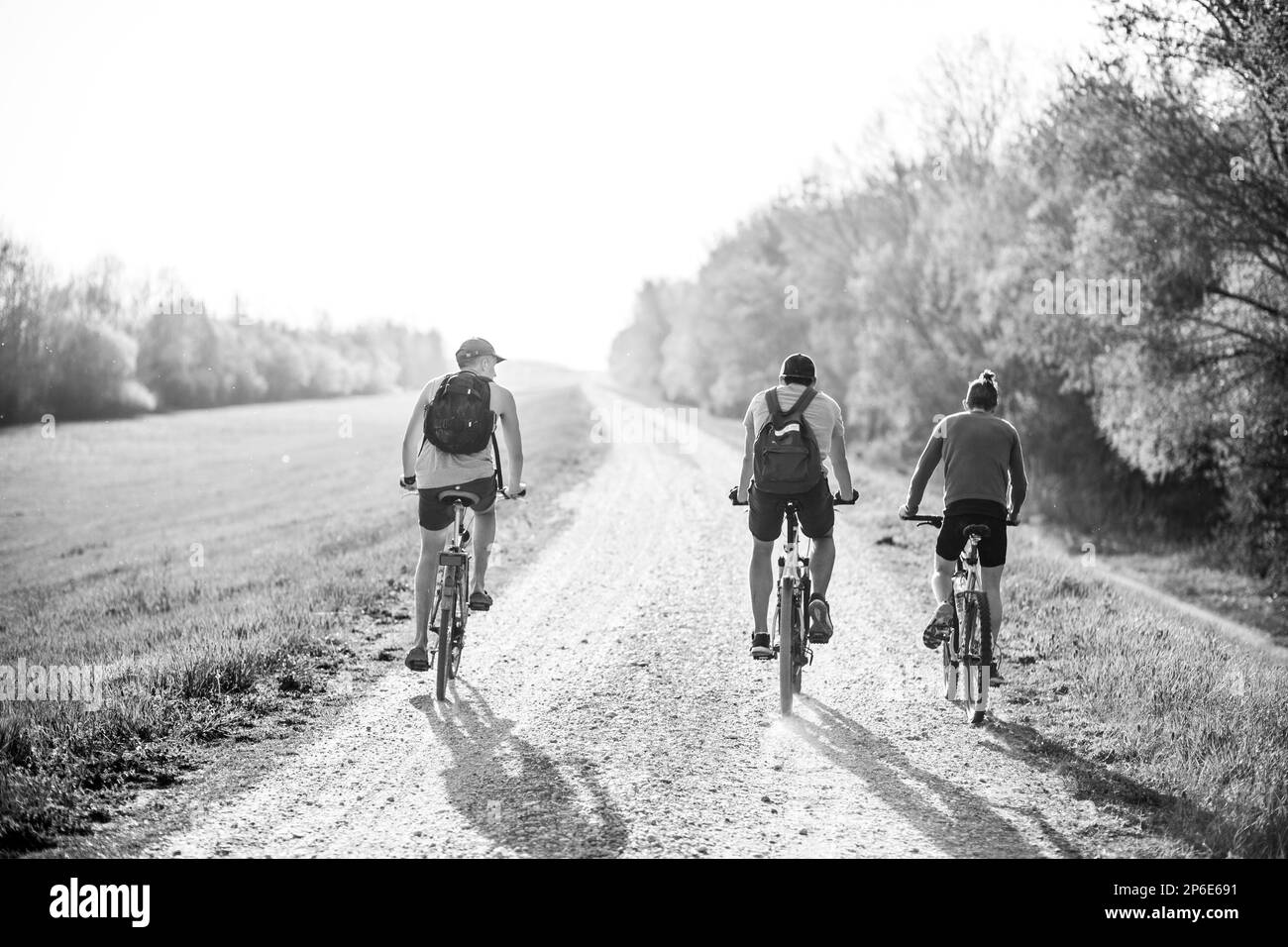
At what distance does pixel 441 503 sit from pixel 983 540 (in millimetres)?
3851

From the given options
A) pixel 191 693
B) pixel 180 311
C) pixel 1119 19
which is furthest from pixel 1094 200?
pixel 180 311

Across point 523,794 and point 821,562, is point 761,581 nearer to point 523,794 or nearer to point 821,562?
point 821,562

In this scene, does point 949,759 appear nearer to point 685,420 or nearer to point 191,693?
point 191,693

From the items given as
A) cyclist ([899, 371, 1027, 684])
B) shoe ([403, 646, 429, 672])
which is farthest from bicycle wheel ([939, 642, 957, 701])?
shoe ([403, 646, 429, 672])

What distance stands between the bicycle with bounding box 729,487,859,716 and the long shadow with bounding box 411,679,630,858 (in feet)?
5.46

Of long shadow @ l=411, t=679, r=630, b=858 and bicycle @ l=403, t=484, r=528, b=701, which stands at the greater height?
bicycle @ l=403, t=484, r=528, b=701

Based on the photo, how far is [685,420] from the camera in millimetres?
47812

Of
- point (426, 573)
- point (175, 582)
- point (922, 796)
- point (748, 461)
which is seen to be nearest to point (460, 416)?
point (426, 573)

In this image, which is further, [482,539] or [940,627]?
[482,539]

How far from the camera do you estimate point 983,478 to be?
600 centimetres

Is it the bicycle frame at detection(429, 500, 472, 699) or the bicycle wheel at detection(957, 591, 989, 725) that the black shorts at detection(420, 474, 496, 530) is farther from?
the bicycle wheel at detection(957, 591, 989, 725)

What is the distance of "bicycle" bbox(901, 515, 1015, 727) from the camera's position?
19.5ft
